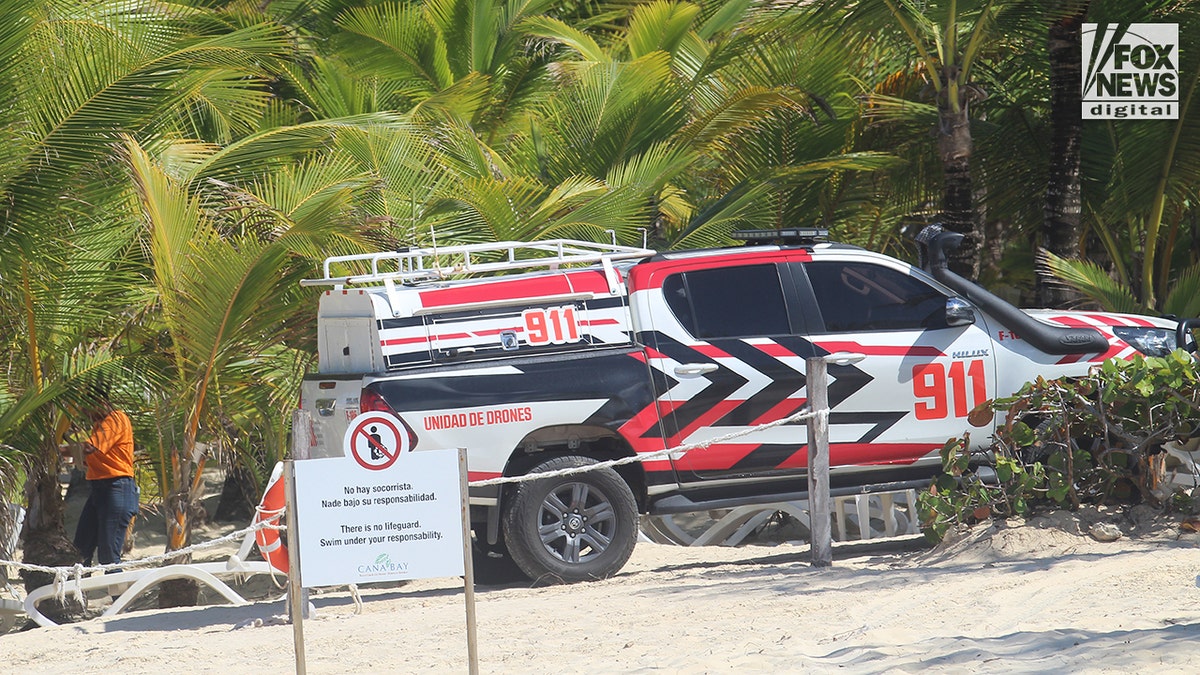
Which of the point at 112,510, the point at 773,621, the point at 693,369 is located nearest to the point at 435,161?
the point at 112,510

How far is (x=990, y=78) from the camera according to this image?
44.3 ft

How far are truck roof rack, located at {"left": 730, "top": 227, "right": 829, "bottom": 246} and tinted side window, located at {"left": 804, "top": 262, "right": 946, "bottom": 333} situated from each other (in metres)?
0.21

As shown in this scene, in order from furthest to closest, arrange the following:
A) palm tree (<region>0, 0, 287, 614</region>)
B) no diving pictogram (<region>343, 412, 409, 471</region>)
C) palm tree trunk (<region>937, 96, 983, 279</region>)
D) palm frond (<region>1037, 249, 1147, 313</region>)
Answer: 1. palm tree trunk (<region>937, 96, 983, 279</region>)
2. palm frond (<region>1037, 249, 1147, 313</region>)
3. palm tree (<region>0, 0, 287, 614</region>)
4. no diving pictogram (<region>343, 412, 409, 471</region>)

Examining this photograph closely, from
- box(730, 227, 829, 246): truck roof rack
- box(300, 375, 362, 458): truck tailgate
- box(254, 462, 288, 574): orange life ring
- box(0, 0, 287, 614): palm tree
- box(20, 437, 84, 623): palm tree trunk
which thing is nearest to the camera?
box(254, 462, 288, 574): orange life ring

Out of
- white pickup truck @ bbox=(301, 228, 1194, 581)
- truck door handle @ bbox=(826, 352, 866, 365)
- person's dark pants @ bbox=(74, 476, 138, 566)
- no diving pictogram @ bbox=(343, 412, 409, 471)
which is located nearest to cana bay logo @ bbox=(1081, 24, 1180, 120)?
white pickup truck @ bbox=(301, 228, 1194, 581)

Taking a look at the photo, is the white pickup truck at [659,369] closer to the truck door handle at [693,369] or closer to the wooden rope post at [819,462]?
the truck door handle at [693,369]

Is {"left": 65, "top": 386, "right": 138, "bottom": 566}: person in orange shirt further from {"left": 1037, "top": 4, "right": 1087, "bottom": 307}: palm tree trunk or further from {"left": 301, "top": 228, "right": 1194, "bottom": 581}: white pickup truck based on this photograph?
{"left": 1037, "top": 4, "right": 1087, "bottom": 307}: palm tree trunk

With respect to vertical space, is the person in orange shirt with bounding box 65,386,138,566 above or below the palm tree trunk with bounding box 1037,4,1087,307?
below

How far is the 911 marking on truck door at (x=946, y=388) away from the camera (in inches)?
332

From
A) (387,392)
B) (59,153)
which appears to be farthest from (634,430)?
(59,153)

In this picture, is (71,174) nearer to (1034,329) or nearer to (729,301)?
(729,301)

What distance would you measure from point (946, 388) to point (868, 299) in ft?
2.44

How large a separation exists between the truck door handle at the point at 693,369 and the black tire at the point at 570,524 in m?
0.74

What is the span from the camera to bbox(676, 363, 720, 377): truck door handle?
8.17m
